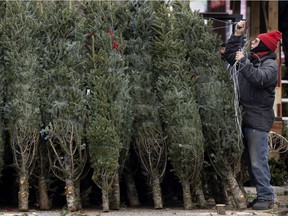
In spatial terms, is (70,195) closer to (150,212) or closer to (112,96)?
(150,212)

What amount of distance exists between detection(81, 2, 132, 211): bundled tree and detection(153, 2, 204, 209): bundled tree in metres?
0.40

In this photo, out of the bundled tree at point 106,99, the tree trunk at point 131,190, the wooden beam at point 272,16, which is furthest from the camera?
the wooden beam at point 272,16

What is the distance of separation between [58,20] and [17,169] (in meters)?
1.66

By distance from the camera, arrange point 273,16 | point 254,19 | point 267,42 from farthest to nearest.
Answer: point 254,19
point 273,16
point 267,42

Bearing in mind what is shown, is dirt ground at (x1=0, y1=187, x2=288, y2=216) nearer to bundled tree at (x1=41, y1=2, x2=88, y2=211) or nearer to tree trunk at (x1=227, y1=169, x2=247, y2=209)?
tree trunk at (x1=227, y1=169, x2=247, y2=209)

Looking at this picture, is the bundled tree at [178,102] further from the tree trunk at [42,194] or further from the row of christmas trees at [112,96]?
the tree trunk at [42,194]

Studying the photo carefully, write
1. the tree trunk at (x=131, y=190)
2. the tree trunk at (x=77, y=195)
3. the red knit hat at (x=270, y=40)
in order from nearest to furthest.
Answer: the tree trunk at (x=77, y=195) → the red knit hat at (x=270, y=40) → the tree trunk at (x=131, y=190)

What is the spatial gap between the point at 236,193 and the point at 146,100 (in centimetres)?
139

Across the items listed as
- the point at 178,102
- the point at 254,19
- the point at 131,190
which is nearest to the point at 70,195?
the point at 131,190

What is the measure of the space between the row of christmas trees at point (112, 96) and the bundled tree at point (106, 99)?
11 millimetres

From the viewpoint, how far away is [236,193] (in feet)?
24.1

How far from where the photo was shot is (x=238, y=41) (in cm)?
745

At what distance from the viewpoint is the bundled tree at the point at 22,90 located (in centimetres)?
691

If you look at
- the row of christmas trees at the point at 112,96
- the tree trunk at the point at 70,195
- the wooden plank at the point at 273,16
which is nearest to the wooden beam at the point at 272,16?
the wooden plank at the point at 273,16
